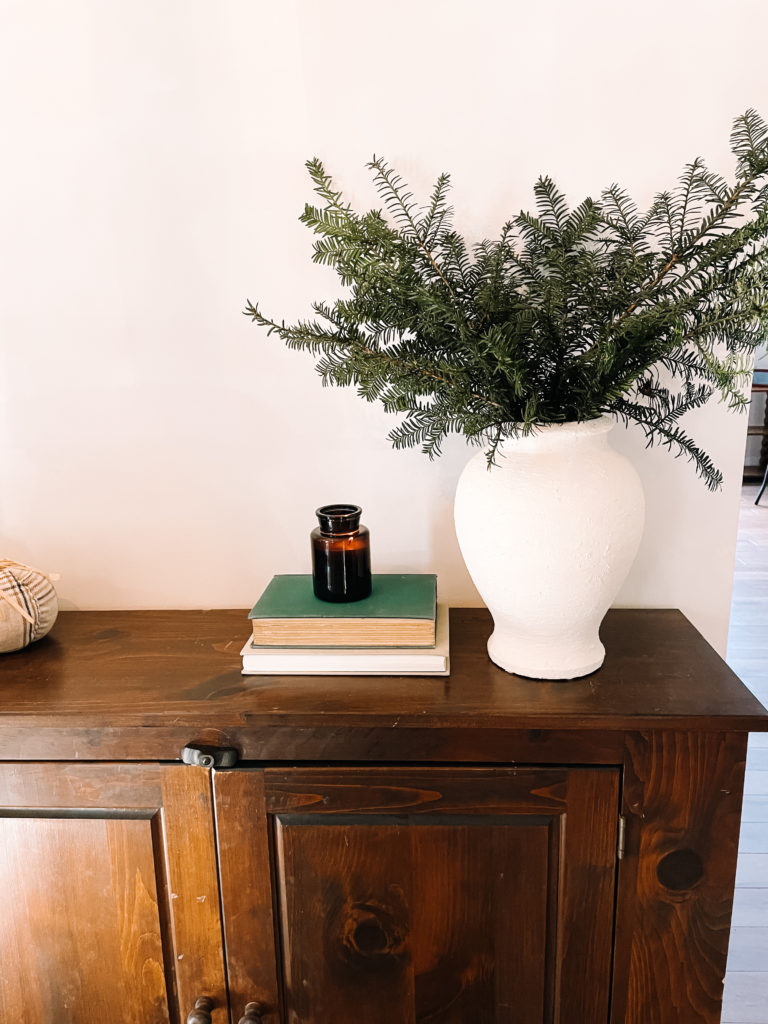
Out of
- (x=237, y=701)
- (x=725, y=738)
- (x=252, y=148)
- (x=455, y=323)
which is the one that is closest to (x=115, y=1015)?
(x=237, y=701)

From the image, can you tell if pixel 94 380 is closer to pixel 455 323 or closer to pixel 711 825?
pixel 455 323

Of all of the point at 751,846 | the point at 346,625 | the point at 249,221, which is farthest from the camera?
the point at 751,846

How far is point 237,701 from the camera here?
90cm

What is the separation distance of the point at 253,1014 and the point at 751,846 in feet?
4.66

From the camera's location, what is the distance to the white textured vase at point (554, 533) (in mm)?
850

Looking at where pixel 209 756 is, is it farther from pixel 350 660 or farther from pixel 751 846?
pixel 751 846

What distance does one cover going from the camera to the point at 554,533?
2.78 feet

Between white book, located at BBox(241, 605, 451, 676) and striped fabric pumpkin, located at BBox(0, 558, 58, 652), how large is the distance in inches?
11.5

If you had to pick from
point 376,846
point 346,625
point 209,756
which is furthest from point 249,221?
point 376,846

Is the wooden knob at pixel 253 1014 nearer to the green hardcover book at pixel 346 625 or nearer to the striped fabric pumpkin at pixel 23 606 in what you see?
the green hardcover book at pixel 346 625

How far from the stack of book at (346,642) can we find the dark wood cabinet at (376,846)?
3 cm

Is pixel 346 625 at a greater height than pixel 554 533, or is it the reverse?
pixel 554 533

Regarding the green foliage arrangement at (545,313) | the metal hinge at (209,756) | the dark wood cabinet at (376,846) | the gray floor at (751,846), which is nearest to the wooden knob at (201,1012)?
the dark wood cabinet at (376,846)

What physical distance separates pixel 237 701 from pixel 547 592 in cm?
36
